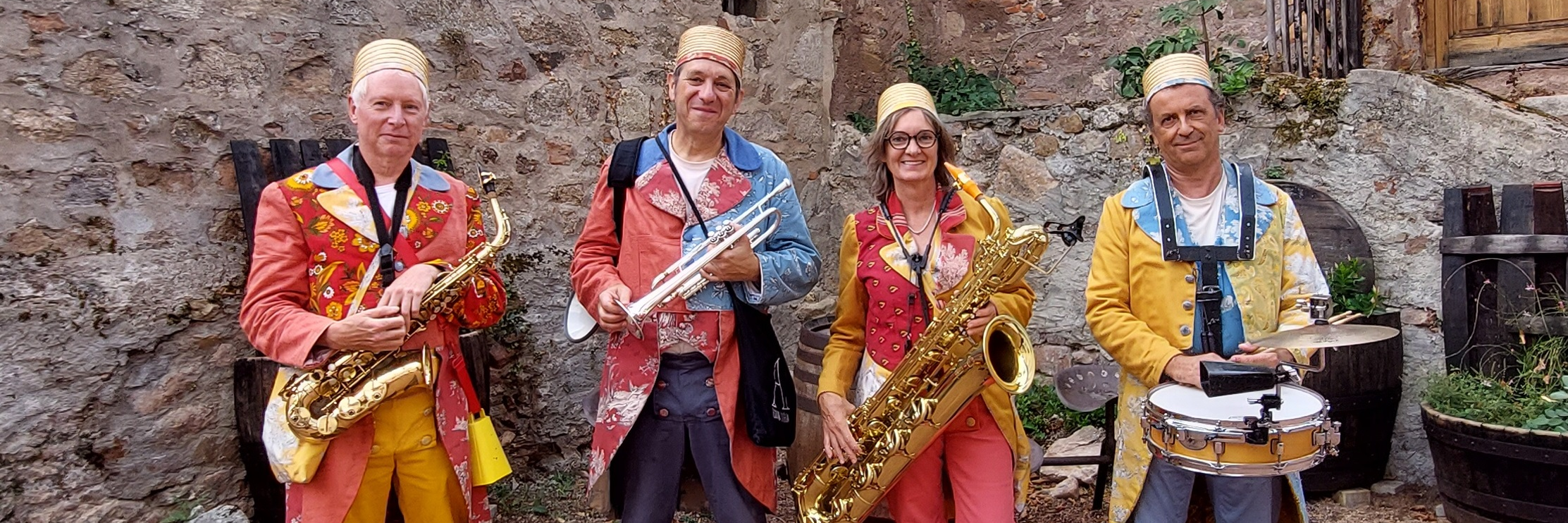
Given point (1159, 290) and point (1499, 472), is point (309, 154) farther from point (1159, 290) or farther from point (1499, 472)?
point (1499, 472)

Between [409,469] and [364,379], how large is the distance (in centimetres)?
26

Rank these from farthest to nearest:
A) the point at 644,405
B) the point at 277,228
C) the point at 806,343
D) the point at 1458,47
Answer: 1. the point at 1458,47
2. the point at 806,343
3. the point at 644,405
4. the point at 277,228

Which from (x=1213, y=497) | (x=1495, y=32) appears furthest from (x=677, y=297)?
(x=1495, y=32)

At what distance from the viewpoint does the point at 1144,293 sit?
108 inches

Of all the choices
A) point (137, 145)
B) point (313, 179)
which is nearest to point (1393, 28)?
point (313, 179)

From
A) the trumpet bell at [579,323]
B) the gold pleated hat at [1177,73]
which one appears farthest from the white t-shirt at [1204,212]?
the trumpet bell at [579,323]

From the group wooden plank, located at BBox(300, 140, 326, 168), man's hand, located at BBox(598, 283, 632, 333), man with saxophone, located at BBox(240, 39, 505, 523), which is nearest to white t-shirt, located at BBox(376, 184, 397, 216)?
man with saxophone, located at BBox(240, 39, 505, 523)

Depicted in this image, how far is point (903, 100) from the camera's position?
2912mm

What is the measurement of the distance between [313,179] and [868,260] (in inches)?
58.8

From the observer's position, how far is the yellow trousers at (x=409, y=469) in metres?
2.51

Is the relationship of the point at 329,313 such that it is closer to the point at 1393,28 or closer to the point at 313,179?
the point at 313,179

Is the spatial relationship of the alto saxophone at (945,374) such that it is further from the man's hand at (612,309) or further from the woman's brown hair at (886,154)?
the man's hand at (612,309)

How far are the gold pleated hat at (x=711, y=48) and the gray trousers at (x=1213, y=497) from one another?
1.58 metres

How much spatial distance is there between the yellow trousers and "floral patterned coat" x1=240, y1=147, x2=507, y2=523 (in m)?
0.03
